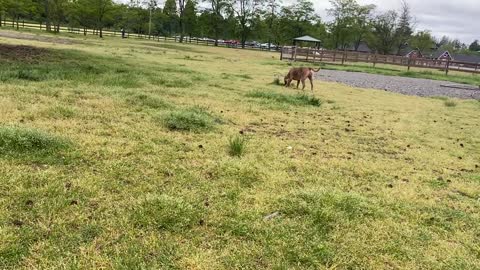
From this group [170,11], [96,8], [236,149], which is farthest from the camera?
[170,11]

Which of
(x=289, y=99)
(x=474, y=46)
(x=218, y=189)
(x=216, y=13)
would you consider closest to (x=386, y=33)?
(x=216, y=13)

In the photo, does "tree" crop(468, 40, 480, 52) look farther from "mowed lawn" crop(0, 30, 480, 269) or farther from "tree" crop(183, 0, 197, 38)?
"mowed lawn" crop(0, 30, 480, 269)

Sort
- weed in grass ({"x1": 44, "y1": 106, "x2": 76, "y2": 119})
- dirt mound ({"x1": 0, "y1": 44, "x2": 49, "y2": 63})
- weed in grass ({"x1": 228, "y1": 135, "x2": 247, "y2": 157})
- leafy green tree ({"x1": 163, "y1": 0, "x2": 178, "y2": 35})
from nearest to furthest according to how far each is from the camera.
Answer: weed in grass ({"x1": 228, "y1": 135, "x2": 247, "y2": 157}) → weed in grass ({"x1": 44, "y1": 106, "x2": 76, "y2": 119}) → dirt mound ({"x1": 0, "y1": 44, "x2": 49, "y2": 63}) → leafy green tree ({"x1": 163, "y1": 0, "x2": 178, "y2": 35})

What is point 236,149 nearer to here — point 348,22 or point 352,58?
point 352,58

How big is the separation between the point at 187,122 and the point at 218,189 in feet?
7.41

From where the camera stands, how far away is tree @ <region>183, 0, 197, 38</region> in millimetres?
66438

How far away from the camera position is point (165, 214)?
2.92 meters

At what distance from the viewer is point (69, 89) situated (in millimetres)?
7363

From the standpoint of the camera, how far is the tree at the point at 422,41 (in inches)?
2849

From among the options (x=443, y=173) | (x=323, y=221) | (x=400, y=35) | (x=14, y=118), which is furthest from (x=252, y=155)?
(x=400, y=35)

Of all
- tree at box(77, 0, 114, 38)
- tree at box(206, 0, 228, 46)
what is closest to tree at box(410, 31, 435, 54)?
tree at box(206, 0, 228, 46)

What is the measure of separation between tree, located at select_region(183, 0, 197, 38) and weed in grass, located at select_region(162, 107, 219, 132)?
6466 centimetres

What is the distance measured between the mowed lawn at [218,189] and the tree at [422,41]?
7408cm

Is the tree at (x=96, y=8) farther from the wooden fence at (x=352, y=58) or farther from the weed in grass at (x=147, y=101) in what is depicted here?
the weed in grass at (x=147, y=101)
